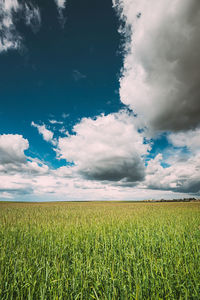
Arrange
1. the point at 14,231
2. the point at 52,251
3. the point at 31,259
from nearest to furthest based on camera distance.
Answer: the point at 31,259, the point at 52,251, the point at 14,231

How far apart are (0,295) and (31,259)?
1612mm

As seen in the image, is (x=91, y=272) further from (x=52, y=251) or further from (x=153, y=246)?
(x=153, y=246)

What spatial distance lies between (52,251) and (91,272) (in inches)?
102

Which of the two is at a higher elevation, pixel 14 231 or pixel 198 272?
pixel 14 231

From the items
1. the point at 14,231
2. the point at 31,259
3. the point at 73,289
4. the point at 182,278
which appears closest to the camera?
the point at 73,289

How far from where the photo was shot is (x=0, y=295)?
11.1 feet

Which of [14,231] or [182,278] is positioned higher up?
[14,231]

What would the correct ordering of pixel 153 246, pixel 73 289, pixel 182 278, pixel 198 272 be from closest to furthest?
pixel 73 289 < pixel 182 278 < pixel 198 272 < pixel 153 246

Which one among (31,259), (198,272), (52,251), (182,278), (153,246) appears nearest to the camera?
(182,278)

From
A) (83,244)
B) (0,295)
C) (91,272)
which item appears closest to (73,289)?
(91,272)

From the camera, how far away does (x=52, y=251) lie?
5945 mm

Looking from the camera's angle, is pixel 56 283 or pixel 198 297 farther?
pixel 56 283

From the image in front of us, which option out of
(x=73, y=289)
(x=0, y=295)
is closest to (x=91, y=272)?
(x=73, y=289)

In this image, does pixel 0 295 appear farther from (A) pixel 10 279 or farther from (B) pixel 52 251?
(B) pixel 52 251
